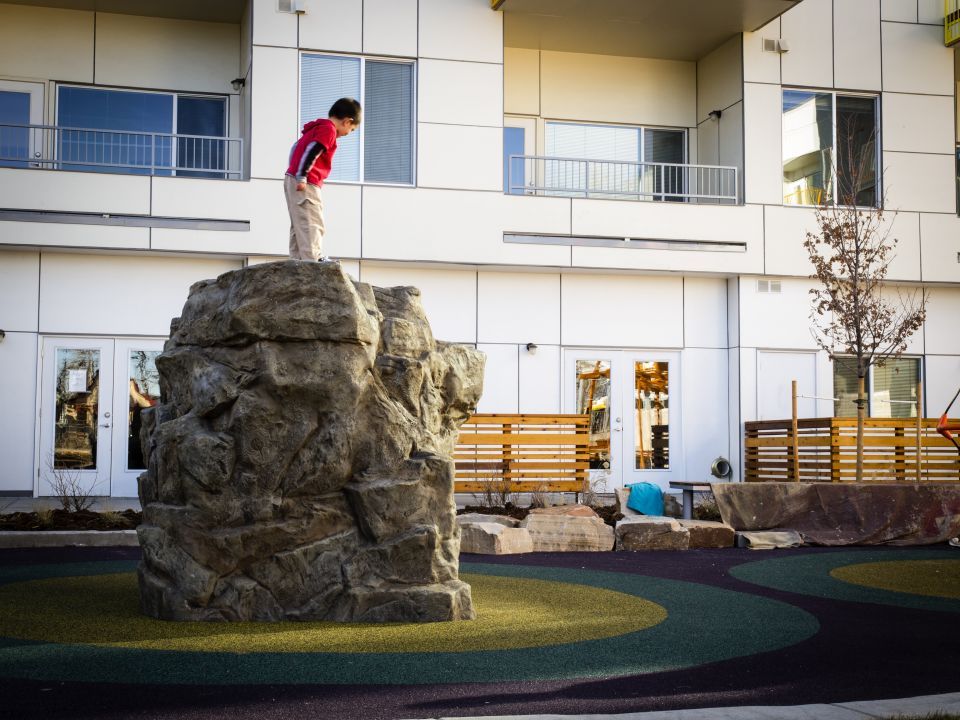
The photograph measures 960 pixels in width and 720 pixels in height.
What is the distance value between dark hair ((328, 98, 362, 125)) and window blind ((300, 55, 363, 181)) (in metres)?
10.7

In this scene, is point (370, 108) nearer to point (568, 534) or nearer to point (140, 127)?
point (140, 127)

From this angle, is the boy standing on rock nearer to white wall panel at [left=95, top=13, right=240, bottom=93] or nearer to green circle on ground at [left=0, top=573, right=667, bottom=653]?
green circle on ground at [left=0, top=573, right=667, bottom=653]

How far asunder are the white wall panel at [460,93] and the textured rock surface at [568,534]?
8676mm

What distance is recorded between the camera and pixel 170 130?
20188 millimetres

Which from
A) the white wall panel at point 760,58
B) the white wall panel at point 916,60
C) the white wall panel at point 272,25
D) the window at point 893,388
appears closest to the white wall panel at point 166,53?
the white wall panel at point 272,25

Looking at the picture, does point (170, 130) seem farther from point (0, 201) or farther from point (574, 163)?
point (574, 163)

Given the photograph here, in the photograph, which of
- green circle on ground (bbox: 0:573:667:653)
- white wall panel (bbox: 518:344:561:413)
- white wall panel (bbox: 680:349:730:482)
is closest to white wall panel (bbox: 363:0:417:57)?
white wall panel (bbox: 518:344:561:413)

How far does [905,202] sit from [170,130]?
1415 centimetres

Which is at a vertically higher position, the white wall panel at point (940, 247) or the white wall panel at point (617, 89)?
the white wall panel at point (617, 89)

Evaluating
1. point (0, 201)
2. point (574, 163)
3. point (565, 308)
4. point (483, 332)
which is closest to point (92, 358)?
point (0, 201)

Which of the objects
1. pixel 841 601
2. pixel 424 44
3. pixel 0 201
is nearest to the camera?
pixel 841 601

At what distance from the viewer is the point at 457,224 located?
18953mm

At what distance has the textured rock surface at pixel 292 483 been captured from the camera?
7227 millimetres

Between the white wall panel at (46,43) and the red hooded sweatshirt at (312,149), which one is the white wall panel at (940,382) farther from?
the white wall panel at (46,43)
